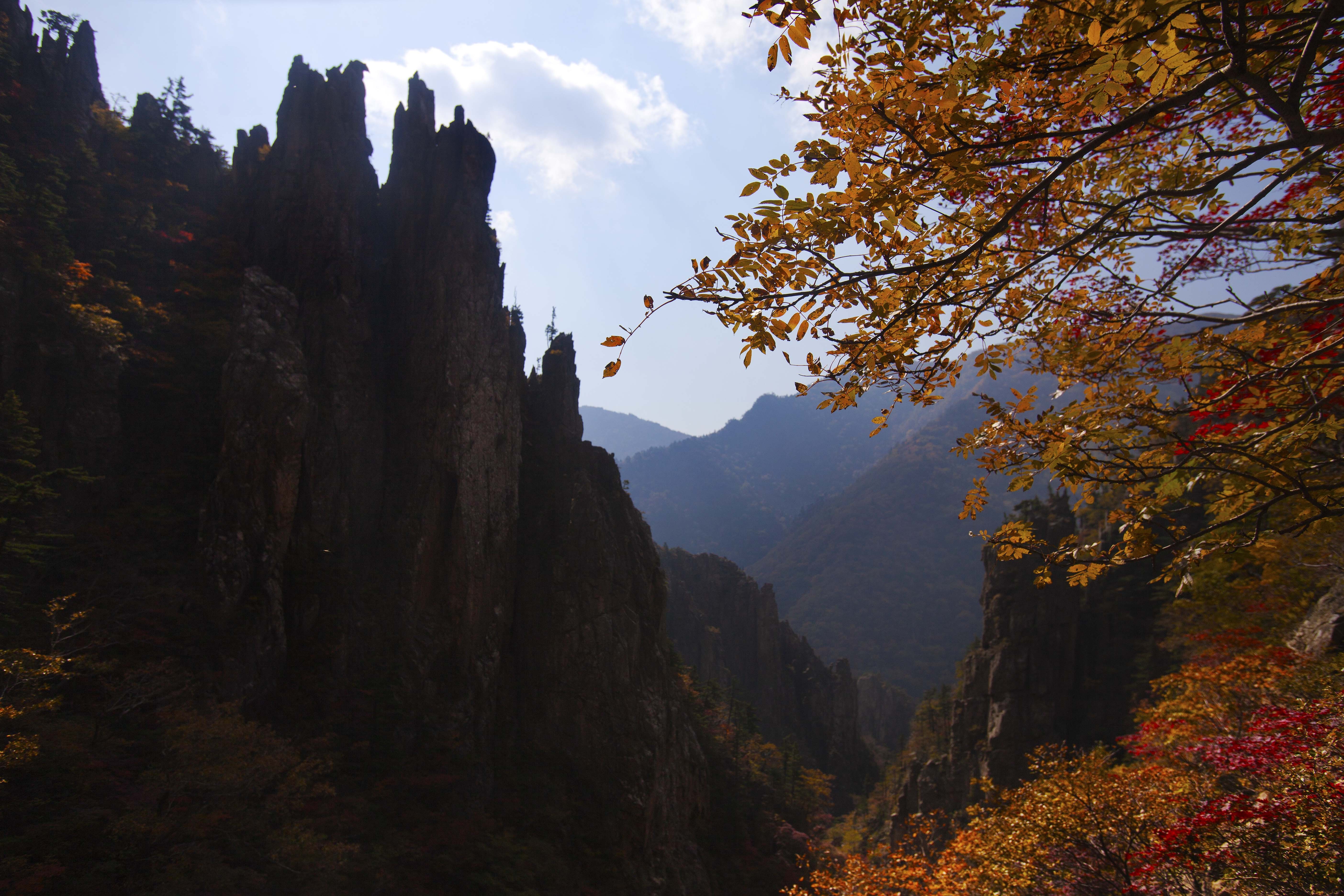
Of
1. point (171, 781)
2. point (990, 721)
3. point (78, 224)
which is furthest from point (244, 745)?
point (990, 721)

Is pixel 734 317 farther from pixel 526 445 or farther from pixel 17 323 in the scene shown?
pixel 526 445

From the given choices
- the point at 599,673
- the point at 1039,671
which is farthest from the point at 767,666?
the point at 599,673

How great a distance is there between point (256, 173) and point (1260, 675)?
37.3 metres

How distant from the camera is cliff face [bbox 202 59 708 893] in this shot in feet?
61.2

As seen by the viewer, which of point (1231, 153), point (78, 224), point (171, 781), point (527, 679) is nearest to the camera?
point (1231, 153)

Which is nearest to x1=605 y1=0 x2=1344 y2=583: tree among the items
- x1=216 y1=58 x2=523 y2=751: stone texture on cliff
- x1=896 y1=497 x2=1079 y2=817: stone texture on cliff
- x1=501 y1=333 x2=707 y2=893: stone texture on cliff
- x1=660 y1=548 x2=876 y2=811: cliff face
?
x1=216 y1=58 x2=523 y2=751: stone texture on cliff

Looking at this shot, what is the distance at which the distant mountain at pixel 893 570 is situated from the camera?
364 ft

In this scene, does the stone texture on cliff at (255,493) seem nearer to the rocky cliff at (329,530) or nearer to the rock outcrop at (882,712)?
the rocky cliff at (329,530)

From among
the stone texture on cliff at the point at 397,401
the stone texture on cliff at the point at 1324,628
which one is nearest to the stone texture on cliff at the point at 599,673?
the stone texture on cliff at the point at 397,401

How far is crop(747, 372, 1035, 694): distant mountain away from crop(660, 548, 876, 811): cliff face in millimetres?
32724

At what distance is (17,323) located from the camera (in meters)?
16.2

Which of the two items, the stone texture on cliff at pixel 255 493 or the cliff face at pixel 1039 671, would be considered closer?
the stone texture on cliff at pixel 255 493

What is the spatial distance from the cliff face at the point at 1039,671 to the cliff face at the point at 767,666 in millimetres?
24025

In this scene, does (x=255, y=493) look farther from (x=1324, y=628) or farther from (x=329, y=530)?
(x=1324, y=628)
